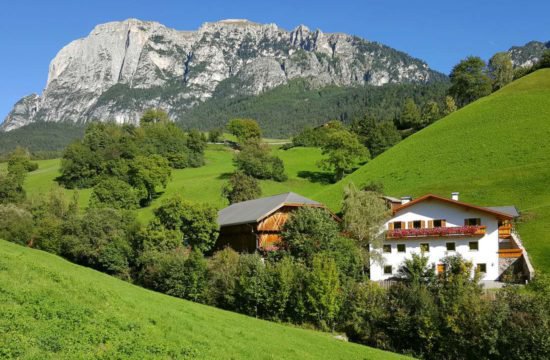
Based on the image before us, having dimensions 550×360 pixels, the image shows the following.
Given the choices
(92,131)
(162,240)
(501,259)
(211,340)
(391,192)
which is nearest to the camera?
(211,340)

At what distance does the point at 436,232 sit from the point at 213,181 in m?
65.3

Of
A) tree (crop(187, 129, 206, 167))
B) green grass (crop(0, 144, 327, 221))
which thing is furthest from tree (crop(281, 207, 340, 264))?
tree (crop(187, 129, 206, 167))

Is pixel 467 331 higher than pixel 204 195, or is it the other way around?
pixel 204 195

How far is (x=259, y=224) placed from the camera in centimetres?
5253

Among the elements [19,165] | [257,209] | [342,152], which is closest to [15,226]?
[257,209]

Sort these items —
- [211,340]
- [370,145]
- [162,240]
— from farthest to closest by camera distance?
[370,145] < [162,240] < [211,340]

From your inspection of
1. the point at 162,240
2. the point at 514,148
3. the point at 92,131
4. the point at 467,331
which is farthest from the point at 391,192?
the point at 92,131

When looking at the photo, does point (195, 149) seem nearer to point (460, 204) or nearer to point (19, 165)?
point (19, 165)

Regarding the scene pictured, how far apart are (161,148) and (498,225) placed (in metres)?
95.4

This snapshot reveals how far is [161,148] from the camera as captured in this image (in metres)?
128

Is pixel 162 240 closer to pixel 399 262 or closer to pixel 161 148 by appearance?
pixel 399 262

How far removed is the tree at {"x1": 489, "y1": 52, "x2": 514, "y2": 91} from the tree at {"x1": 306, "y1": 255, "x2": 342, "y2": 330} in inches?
5239

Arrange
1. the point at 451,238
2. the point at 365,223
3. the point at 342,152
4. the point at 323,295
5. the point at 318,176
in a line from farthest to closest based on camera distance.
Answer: the point at 318,176, the point at 342,152, the point at 365,223, the point at 451,238, the point at 323,295

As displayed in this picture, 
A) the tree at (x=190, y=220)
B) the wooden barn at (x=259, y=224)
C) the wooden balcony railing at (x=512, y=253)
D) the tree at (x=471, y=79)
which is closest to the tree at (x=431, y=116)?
the tree at (x=471, y=79)
